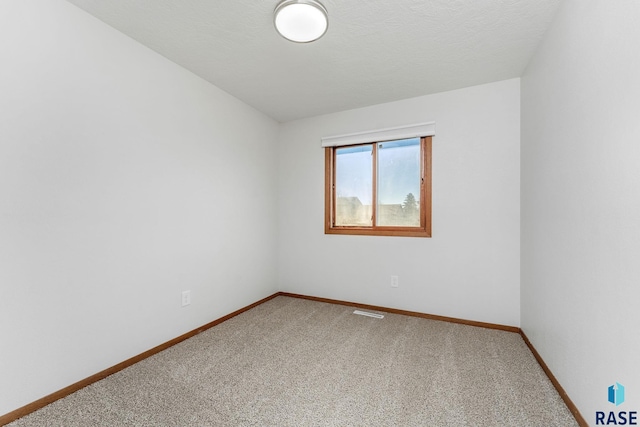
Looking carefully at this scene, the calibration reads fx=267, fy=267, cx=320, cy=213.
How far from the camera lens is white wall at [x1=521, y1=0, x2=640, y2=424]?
104cm

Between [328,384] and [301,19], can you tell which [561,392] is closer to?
[328,384]

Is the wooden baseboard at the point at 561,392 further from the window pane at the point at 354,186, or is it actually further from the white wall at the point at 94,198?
the white wall at the point at 94,198

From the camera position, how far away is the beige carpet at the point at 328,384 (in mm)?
1420

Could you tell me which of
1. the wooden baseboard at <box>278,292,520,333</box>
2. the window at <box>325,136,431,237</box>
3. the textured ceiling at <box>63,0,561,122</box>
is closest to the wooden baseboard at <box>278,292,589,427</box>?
the wooden baseboard at <box>278,292,520,333</box>

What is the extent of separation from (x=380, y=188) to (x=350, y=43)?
1639 mm

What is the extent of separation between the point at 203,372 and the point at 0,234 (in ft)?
4.53

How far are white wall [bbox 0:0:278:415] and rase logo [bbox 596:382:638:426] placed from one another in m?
2.73

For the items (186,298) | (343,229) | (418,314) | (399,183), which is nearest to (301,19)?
(399,183)

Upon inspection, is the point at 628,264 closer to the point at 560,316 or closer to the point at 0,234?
the point at 560,316

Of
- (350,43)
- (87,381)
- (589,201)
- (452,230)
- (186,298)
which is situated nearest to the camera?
(589,201)

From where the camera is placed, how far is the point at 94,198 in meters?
1.75

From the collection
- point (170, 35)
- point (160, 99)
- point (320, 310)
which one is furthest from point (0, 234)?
point (320, 310)

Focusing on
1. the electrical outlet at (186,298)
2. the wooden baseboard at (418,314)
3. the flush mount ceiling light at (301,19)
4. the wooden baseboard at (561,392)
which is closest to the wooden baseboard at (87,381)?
the electrical outlet at (186,298)

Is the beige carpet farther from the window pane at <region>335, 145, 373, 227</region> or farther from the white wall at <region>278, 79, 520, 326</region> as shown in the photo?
the window pane at <region>335, 145, 373, 227</region>
